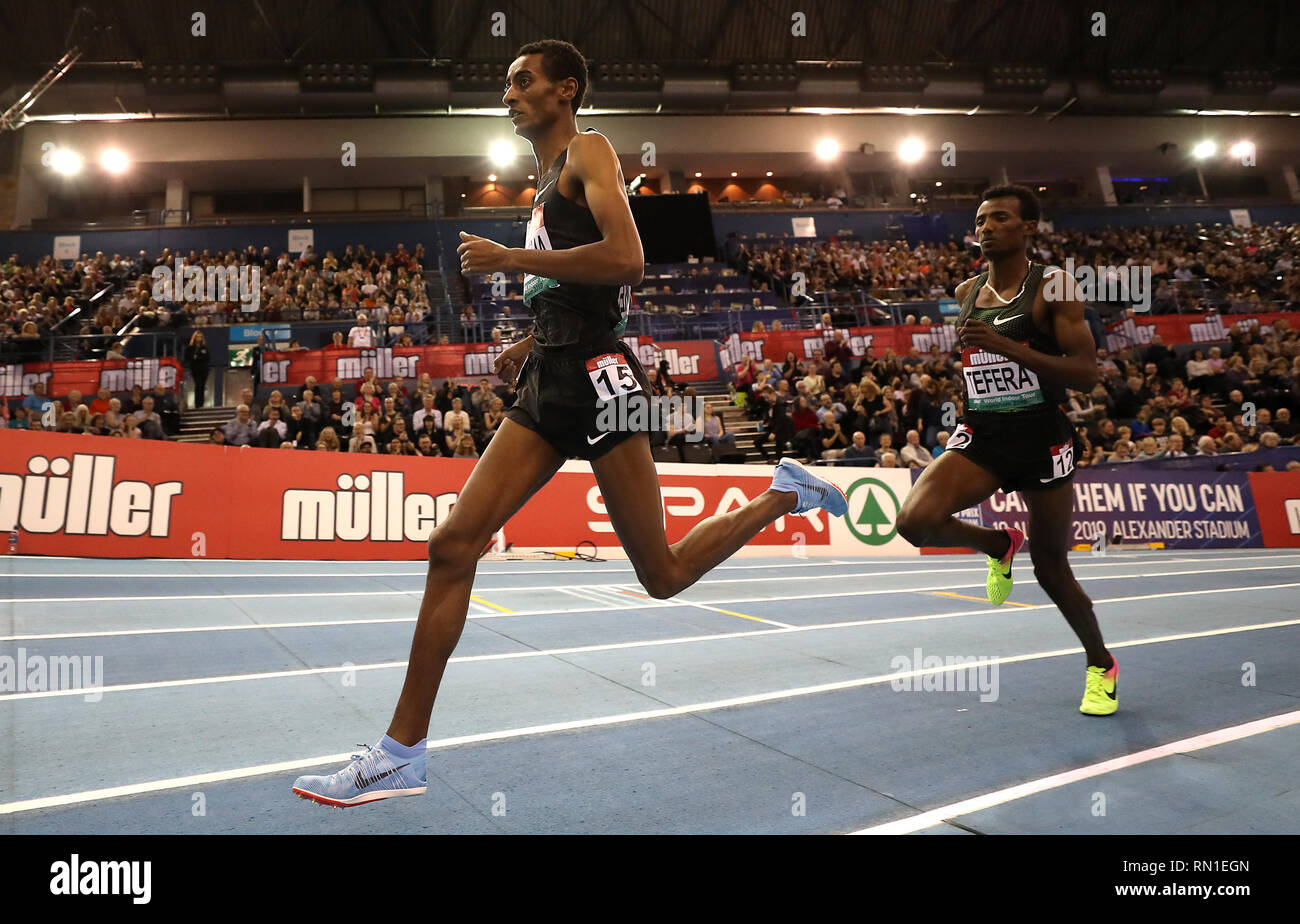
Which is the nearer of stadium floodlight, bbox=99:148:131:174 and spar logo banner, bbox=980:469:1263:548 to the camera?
spar logo banner, bbox=980:469:1263:548

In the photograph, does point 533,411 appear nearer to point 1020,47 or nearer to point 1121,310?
point 1121,310

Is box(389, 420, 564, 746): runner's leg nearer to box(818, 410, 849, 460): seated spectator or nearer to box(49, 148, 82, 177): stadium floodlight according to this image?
box(818, 410, 849, 460): seated spectator

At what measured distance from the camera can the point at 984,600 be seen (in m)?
7.67

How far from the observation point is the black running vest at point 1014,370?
12.5 ft

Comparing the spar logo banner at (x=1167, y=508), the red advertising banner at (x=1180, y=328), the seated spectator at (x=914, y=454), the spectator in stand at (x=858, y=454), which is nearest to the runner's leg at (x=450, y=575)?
the spectator in stand at (x=858, y=454)

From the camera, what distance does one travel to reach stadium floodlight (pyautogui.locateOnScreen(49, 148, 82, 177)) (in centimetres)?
2825

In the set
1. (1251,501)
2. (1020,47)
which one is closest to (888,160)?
(1020,47)

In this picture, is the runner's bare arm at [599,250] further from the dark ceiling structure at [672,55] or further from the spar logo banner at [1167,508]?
the dark ceiling structure at [672,55]

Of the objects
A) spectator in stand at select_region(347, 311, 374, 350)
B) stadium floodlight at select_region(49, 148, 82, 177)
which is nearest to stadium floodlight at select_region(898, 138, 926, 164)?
spectator in stand at select_region(347, 311, 374, 350)

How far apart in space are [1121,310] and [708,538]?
84.7ft

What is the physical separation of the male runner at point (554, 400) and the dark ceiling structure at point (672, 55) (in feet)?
85.7

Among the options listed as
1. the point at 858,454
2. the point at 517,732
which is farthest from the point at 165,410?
the point at 517,732

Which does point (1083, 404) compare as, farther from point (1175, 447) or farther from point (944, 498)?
point (944, 498)
